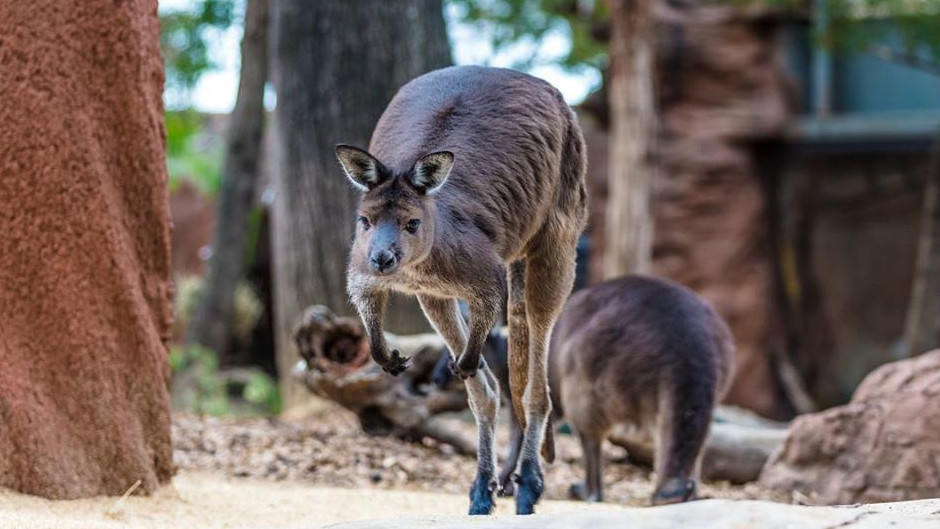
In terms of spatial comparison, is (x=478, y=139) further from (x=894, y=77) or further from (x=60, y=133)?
(x=894, y=77)

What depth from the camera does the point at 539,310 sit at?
18.0ft

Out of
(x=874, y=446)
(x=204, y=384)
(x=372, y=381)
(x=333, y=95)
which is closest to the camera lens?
(x=874, y=446)

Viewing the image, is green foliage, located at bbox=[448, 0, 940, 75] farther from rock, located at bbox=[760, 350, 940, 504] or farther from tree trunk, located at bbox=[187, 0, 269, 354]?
rock, located at bbox=[760, 350, 940, 504]

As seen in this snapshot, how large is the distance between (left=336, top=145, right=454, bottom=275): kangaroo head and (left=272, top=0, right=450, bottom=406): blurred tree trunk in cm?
423

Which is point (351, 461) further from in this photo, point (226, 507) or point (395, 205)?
point (395, 205)

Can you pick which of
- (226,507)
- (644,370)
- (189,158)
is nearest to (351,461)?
(644,370)

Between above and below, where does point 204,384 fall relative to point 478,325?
below

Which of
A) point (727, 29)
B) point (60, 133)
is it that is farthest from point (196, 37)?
point (60, 133)

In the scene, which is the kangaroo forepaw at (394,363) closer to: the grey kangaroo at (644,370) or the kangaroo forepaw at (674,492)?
the grey kangaroo at (644,370)

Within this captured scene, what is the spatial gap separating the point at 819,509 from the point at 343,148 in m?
2.18

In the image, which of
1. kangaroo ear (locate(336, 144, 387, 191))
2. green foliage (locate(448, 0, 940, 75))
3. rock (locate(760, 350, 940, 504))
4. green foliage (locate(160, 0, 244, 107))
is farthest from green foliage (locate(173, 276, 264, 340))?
kangaroo ear (locate(336, 144, 387, 191))

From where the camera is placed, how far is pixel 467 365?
4961mm

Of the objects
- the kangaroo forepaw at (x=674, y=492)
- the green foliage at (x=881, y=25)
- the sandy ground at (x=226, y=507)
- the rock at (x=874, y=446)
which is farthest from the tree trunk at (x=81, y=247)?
the green foliage at (x=881, y=25)

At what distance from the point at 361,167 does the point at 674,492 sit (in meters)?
2.81
